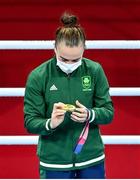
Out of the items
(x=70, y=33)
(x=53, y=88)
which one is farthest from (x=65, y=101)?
(x=70, y=33)

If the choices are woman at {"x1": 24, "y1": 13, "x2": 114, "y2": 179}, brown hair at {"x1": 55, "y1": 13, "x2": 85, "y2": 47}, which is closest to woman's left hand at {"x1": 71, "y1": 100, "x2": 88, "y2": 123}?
woman at {"x1": 24, "y1": 13, "x2": 114, "y2": 179}

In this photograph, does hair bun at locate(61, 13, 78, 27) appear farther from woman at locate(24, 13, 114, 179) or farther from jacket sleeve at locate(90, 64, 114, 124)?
jacket sleeve at locate(90, 64, 114, 124)

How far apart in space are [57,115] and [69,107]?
0.04 m

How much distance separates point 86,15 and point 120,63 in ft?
0.94

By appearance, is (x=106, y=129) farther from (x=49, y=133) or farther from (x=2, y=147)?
(x=49, y=133)

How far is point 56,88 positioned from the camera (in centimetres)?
136

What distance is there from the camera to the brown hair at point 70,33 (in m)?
1.33

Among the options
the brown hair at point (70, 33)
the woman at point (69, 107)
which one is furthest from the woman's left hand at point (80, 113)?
the brown hair at point (70, 33)

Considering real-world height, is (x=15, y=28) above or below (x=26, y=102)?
above

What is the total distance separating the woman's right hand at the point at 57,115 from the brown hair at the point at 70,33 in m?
0.16

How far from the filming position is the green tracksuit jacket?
1354 millimetres

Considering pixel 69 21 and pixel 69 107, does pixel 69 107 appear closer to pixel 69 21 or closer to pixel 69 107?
pixel 69 107

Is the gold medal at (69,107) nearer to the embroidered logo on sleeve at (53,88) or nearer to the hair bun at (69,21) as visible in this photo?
the embroidered logo on sleeve at (53,88)

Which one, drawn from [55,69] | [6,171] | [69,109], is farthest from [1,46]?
[6,171]
